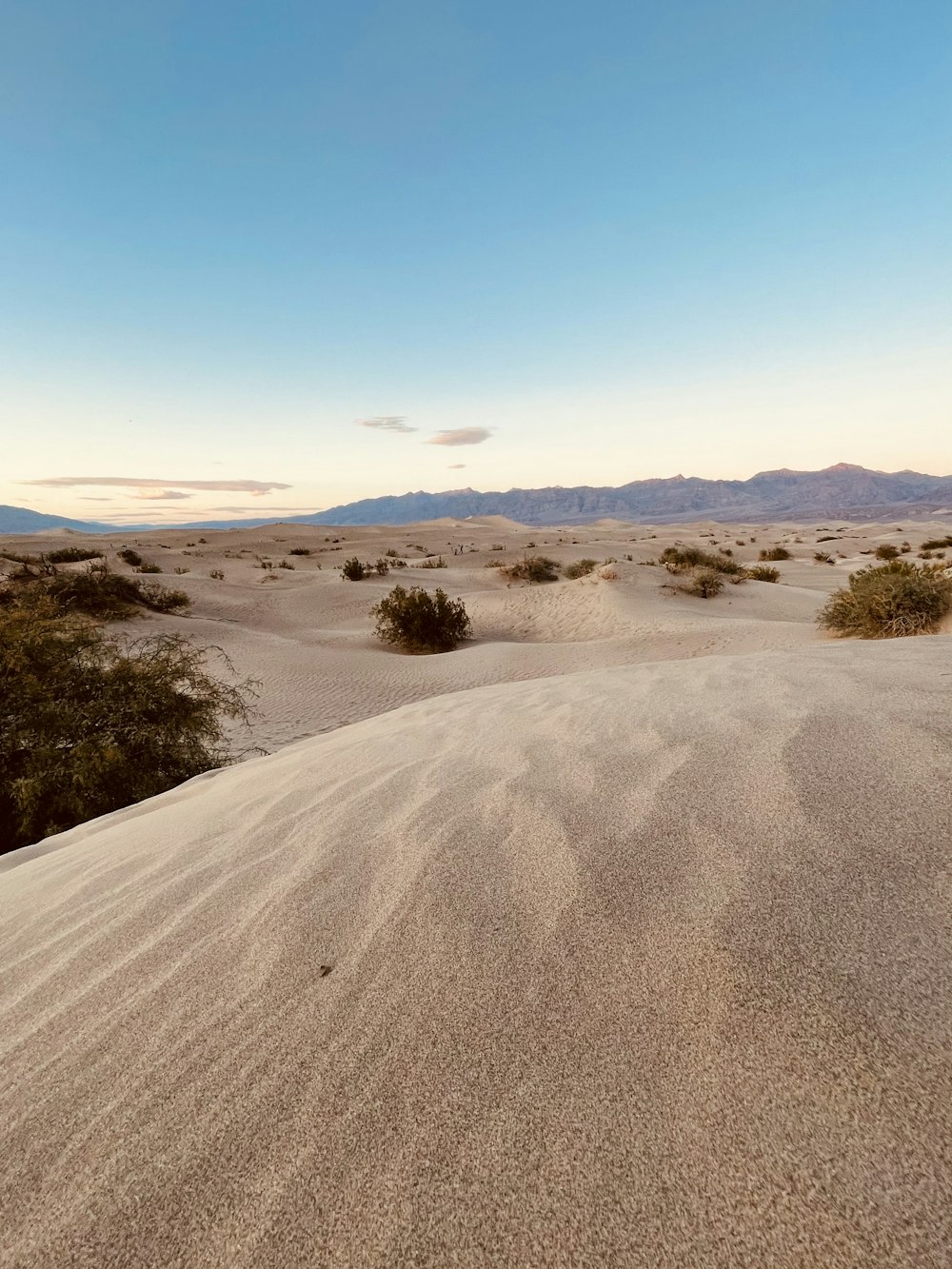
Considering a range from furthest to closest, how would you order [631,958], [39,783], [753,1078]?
[39,783]
[631,958]
[753,1078]

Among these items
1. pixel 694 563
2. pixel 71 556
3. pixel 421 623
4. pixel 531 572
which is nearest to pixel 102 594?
pixel 421 623

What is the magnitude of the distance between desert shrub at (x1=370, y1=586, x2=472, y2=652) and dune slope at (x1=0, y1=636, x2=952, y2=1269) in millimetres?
11166

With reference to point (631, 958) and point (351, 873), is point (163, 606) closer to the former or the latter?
point (351, 873)

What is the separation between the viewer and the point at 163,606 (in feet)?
53.4

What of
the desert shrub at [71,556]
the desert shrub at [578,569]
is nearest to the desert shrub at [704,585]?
the desert shrub at [578,569]

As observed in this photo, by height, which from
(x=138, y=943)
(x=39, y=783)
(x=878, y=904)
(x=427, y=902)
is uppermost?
(x=878, y=904)

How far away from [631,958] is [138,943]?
1.65 m

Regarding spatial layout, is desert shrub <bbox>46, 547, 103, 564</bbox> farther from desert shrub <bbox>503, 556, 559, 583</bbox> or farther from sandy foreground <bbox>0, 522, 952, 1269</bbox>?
Answer: sandy foreground <bbox>0, 522, 952, 1269</bbox>

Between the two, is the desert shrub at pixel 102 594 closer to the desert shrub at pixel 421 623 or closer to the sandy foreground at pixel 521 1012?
the desert shrub at pixel 421 623

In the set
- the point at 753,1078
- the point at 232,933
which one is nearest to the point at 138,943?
the point at 232,933

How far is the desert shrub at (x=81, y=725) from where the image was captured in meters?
4.73

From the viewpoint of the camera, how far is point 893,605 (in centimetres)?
1039

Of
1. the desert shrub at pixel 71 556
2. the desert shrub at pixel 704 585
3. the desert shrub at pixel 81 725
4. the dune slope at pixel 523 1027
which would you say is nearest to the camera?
the dune slope at pixel 523 1027

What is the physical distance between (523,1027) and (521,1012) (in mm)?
42
